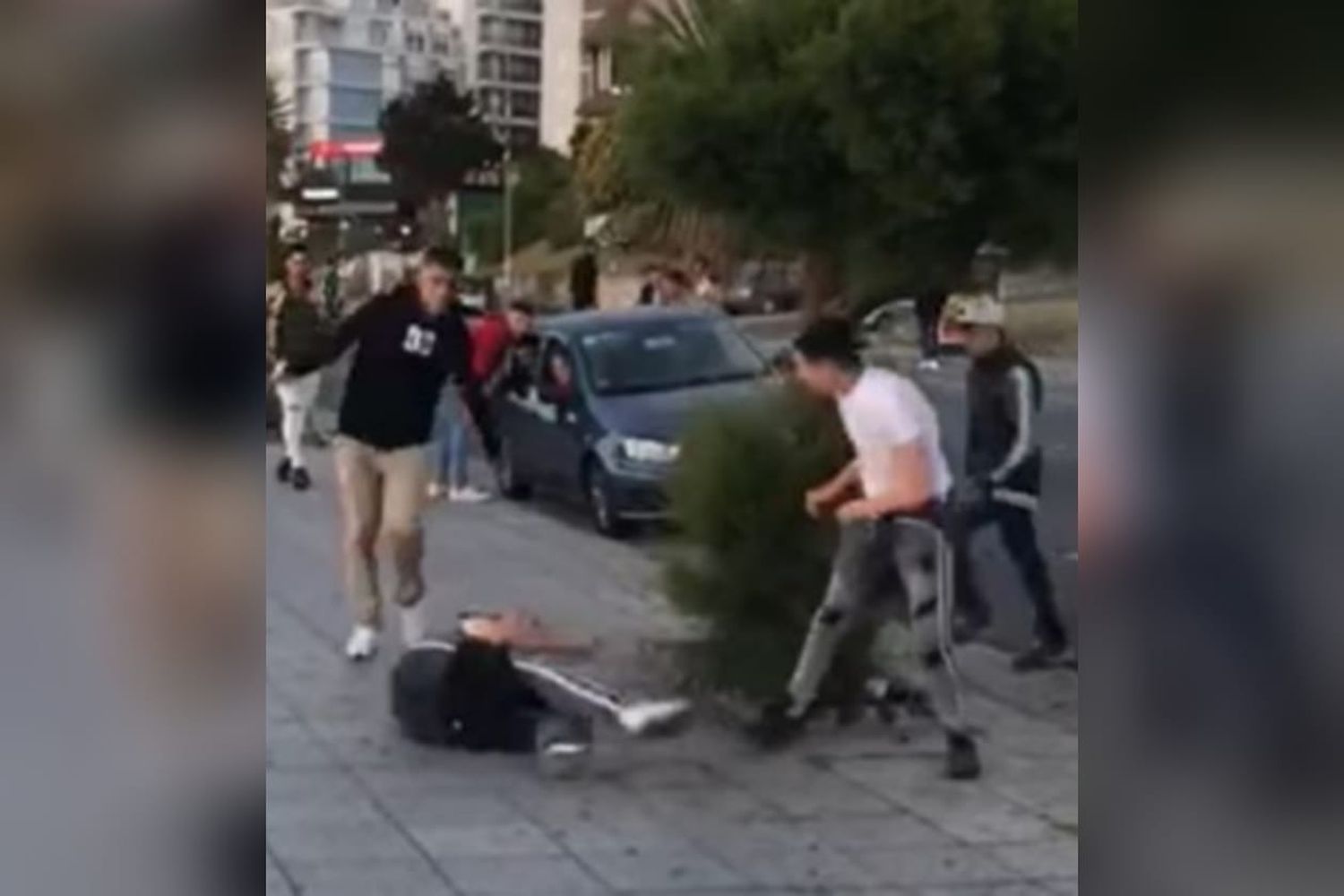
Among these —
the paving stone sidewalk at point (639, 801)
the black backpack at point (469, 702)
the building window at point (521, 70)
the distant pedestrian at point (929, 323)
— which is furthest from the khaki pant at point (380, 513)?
the building window at point (521, 70)

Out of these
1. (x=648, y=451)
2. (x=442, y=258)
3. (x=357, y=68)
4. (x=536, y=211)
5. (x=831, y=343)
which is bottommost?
(x=648, y=451)

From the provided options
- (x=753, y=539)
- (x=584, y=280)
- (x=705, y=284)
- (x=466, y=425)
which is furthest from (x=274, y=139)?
(x=466, y=425)

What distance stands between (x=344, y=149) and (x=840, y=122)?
10.6 ft

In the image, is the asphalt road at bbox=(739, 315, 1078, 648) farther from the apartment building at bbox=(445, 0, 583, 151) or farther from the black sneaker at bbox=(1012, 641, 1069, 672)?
the apartment building at bbox=(445, 0, 583, 151)

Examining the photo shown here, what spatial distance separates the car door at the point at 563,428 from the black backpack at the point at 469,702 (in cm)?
268

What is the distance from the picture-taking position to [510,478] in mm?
9531

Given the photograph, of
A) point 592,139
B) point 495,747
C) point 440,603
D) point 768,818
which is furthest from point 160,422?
point 440,603

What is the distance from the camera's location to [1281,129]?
93.4 inches

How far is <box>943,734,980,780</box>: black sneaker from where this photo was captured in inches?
272

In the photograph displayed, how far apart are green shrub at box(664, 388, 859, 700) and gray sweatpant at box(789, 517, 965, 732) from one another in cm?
10

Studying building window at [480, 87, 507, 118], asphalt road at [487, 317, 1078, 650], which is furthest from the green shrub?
building window at [480, 87, 507, 118]

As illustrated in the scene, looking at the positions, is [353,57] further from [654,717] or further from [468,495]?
[468,495]

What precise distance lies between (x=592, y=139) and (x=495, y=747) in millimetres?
2437

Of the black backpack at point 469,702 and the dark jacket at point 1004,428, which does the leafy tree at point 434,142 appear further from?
the black backpack at point 469,702
